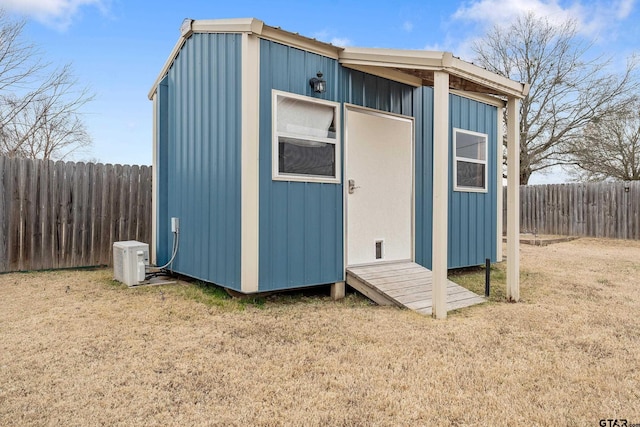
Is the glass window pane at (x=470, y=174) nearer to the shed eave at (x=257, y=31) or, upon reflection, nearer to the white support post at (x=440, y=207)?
the white support post at (x=440, y=207)

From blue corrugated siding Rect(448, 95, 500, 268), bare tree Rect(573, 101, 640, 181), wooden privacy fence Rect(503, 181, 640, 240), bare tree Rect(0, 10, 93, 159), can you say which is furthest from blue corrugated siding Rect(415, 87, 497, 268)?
bare tree Rect(573, 101, 640, 181)

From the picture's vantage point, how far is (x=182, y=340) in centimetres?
301

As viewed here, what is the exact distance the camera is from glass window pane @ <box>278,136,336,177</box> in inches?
161

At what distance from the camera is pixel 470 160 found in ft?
20.0

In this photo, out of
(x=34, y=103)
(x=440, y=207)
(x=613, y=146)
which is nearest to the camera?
(x=440, y=207)

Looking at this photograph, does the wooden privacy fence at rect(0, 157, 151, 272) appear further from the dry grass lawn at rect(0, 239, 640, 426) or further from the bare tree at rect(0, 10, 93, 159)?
the bare tree at rect(0, 10, 93, 159)

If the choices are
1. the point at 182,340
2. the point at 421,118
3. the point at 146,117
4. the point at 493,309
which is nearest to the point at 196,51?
the point at 146,117

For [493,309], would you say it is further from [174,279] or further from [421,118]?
[174,279]

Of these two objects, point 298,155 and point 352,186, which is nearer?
point 298,155

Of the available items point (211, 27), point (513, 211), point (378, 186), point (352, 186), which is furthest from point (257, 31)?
point (513, 211)

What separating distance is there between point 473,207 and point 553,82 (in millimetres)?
11911

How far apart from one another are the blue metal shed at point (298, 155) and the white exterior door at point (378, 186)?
0.02 meters

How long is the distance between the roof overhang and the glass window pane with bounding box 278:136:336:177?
1.00m

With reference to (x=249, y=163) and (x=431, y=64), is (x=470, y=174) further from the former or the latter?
(x=249, y=163)
